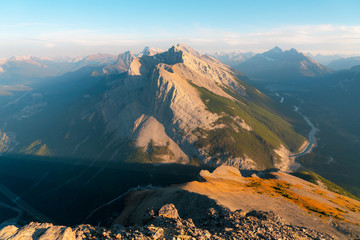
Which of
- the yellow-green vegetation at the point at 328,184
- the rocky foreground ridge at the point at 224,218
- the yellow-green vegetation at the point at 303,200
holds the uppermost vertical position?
the rocky foreground ridge at the point at 224,218

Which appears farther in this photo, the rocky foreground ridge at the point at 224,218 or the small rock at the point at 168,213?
the small rock at the point at 168,213

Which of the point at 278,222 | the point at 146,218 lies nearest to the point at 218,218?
the point at 278,222

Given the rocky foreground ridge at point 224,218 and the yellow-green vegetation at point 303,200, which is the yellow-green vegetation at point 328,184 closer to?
the rocky foreground ridge at point 224,218

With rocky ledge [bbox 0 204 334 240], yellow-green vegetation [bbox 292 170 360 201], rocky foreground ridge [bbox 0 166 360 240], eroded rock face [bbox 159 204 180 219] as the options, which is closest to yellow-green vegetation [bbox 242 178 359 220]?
rocky foreground ridge [bbox 0 166 360 240]

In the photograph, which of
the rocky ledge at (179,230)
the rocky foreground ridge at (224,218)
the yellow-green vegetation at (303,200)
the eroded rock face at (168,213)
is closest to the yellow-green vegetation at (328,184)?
the rocky foreground ridge at (224,218)

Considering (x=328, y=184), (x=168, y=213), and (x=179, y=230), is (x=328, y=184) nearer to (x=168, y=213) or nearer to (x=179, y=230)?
(x=168, y=213)

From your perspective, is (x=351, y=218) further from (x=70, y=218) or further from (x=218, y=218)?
(x=70, y=218)

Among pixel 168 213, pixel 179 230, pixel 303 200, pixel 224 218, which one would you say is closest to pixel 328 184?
pixel 303 200

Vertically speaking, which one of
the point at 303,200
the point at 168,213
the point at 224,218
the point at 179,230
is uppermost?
the point at 179,230
